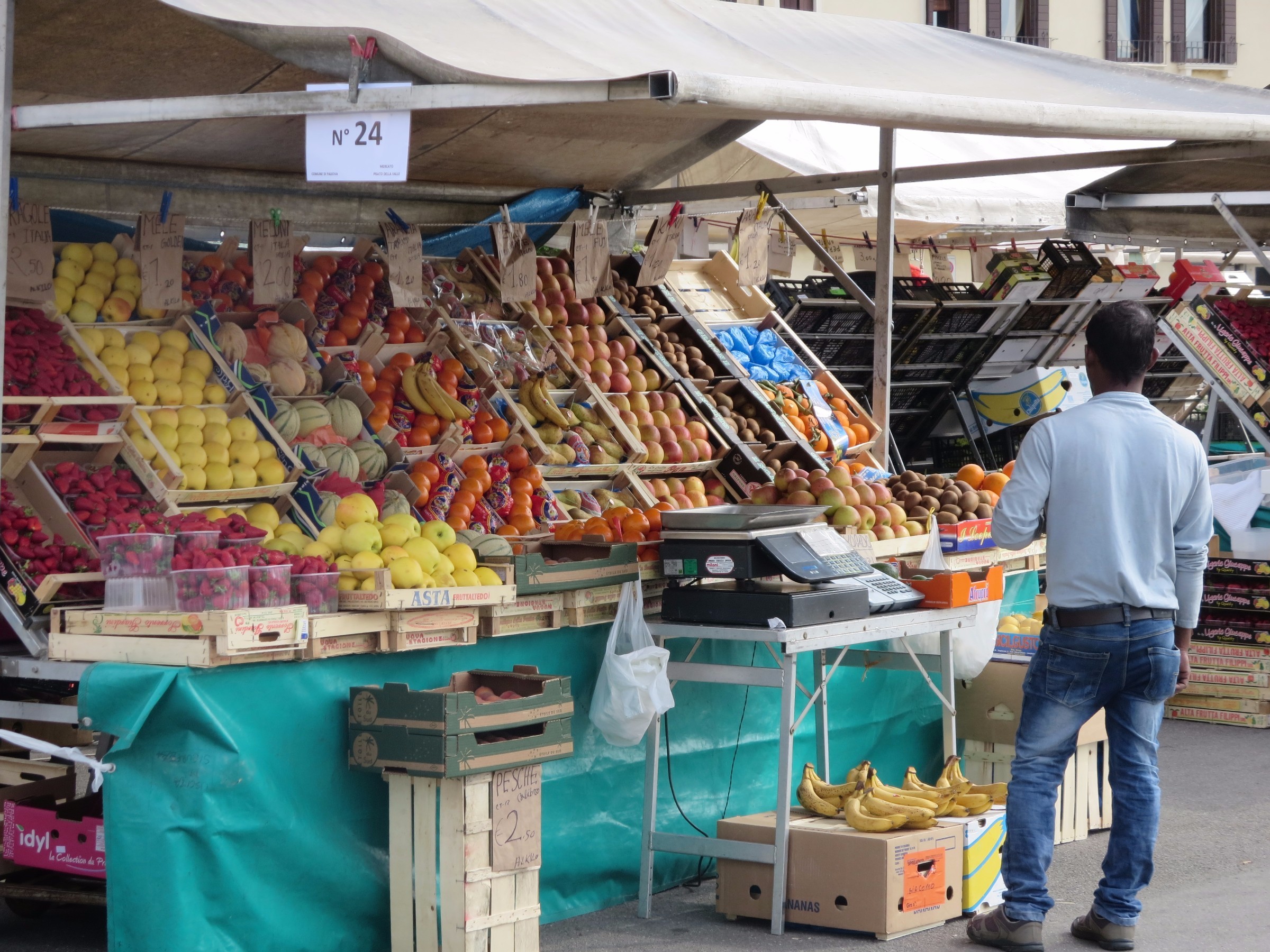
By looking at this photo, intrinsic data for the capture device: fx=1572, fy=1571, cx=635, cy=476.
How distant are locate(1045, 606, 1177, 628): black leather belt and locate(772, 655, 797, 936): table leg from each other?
31.8 inches

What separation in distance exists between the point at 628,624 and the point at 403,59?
6.58 ft

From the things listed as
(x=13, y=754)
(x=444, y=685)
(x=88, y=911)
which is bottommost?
(x=88, y=911)

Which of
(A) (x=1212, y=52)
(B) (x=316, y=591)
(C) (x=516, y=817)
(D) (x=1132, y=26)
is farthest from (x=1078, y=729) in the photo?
(A) (x=1212, y=52)

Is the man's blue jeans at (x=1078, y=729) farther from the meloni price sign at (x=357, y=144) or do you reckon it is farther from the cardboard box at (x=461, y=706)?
the meloni price sign at (x=357, y=144)

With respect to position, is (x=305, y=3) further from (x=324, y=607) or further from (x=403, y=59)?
(x=324, y=607)

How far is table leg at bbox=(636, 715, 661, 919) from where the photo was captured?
16.4ft

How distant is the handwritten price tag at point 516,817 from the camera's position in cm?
418

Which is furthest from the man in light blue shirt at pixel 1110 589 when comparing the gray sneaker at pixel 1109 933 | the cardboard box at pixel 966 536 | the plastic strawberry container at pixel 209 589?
the plastic strawberry container at pixel 209 589

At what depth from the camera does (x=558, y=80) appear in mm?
3717

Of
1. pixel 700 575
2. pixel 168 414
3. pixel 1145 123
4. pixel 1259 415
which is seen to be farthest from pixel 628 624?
pixel 1259 415

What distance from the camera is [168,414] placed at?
5.04 m

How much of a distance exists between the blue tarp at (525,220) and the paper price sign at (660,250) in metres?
0.49

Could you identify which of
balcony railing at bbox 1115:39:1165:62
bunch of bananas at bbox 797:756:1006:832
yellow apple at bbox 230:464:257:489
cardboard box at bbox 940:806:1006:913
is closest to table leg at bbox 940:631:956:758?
bunch of bananas at bbox 797:756:1006:832

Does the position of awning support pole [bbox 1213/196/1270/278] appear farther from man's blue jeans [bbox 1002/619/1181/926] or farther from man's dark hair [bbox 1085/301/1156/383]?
man's blue jeans [bbox 1002/619/1181/926]
